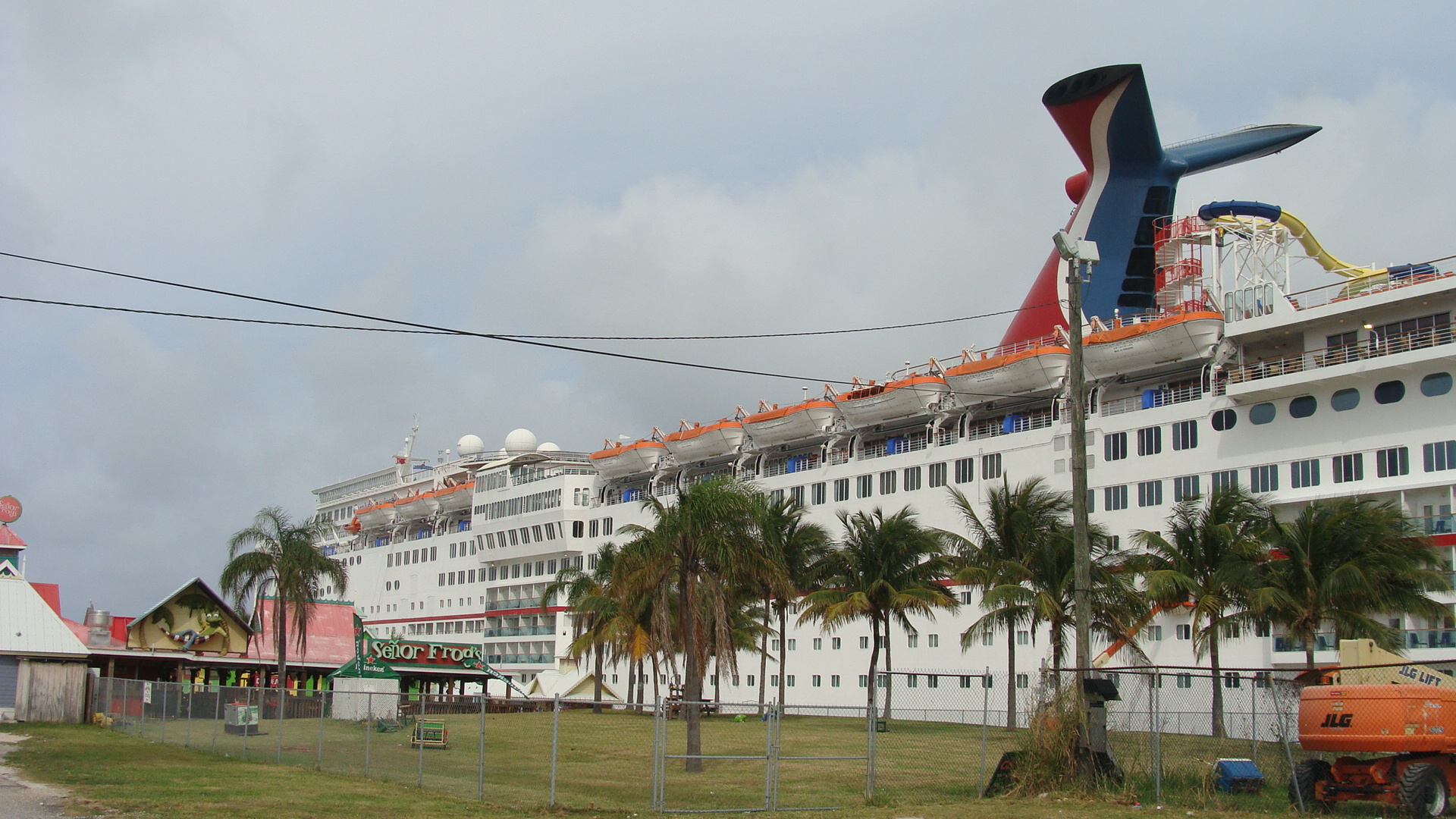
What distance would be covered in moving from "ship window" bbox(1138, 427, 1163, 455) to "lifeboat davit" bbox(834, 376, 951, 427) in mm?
9060

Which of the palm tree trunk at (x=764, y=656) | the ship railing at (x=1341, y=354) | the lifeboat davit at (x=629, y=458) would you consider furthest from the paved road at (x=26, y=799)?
A: the lifeboat davit at (x=629, y=458)

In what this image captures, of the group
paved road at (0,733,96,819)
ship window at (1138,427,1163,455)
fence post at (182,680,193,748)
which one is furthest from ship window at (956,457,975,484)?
paved road at (0,733,96,819)

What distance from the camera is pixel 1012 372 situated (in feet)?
162

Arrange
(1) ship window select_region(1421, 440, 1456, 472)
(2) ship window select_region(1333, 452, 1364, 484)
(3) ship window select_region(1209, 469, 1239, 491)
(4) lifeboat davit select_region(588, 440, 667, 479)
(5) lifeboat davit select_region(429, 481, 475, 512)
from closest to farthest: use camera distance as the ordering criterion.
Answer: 1. (1) ship window select_region(1421, 440, 1456, 472)
2. (2) ship window select_region(1333, 452, 1364, 484)
3. (3) ship window select_region(1209, 469, 1239, 491)
4. (4) lifeboat davit select_region(588, 440, 667, 479)
5. (5) lifeboat davit select_region(429, 481, 475, 512)

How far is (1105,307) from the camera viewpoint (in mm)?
53469

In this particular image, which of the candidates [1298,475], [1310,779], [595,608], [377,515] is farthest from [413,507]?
[1310,779]

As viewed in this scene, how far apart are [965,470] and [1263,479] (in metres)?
13.0

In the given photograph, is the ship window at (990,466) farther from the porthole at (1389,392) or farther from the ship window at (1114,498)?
the porthole at (1389,392)

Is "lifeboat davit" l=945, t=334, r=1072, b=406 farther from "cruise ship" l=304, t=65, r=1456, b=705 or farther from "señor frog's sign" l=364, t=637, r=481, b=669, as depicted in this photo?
"señor frog's sign" l=364, t=637, r=481, b=669

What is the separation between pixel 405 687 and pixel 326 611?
12308 millimetres

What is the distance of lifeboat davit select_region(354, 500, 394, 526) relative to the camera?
9806 cm

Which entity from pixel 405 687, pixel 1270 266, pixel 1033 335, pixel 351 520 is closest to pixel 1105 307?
pixel 1033 335

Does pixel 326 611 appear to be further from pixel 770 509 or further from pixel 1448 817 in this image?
pixel 1448 817

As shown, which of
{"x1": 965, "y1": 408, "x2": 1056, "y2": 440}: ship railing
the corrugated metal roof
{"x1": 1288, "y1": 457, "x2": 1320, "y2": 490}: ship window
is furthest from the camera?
{"x1": 965, "y1": 408, "x2": 1056, "y2": 440}: ship railing
